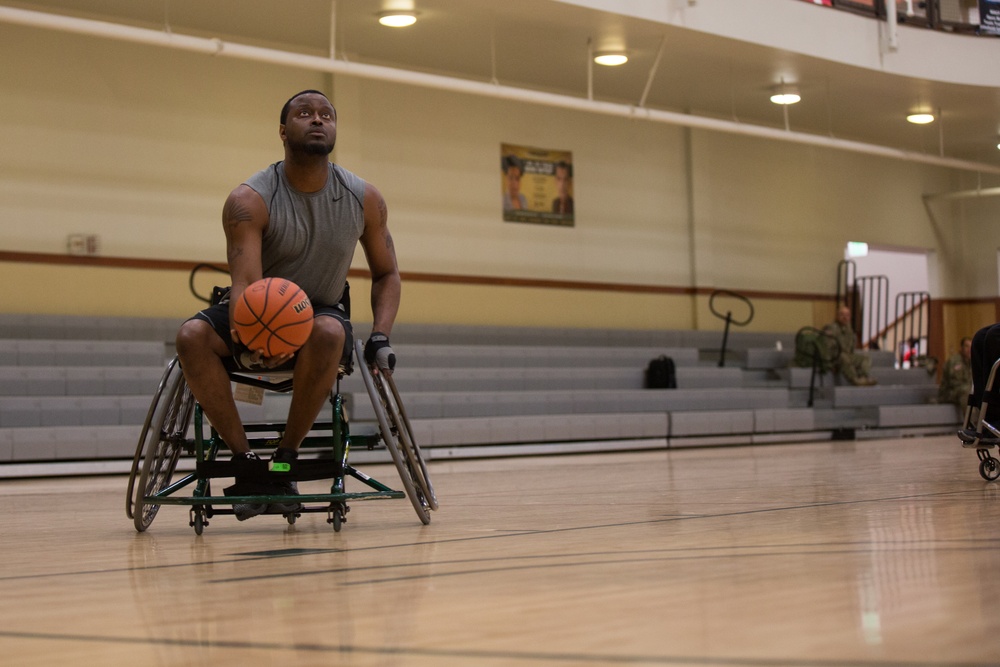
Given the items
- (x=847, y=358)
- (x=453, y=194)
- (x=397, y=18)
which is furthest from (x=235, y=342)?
(x=847, y=358)

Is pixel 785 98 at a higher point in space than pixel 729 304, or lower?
higher

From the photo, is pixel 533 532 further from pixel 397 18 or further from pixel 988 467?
pixel 397 18

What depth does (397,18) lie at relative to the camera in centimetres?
848

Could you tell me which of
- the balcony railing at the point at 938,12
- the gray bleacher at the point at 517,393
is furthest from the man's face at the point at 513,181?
the balcony railing at the point at 938,12

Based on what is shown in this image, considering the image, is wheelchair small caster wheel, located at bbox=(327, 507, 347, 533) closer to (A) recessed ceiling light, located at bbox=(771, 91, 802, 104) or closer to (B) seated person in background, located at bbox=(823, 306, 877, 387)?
(A) recessed ceiling light, located at bbox=(771, 91, 802, 104)

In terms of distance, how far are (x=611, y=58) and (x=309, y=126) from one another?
6605mm

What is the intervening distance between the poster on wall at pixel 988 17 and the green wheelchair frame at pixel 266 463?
8827mm

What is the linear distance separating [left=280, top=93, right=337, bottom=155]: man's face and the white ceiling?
485 cm

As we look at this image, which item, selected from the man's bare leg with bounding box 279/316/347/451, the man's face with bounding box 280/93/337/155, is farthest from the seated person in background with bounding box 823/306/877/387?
the man's bare leg with bounding box 279/316/347/451

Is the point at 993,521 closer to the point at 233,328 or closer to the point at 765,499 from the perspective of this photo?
the point at 765,499

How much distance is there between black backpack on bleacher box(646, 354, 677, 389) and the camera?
1005 centimetres

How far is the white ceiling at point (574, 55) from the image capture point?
8633 millimetres

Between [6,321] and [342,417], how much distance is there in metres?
5.71

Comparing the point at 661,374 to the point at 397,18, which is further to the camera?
the point at 661,374
